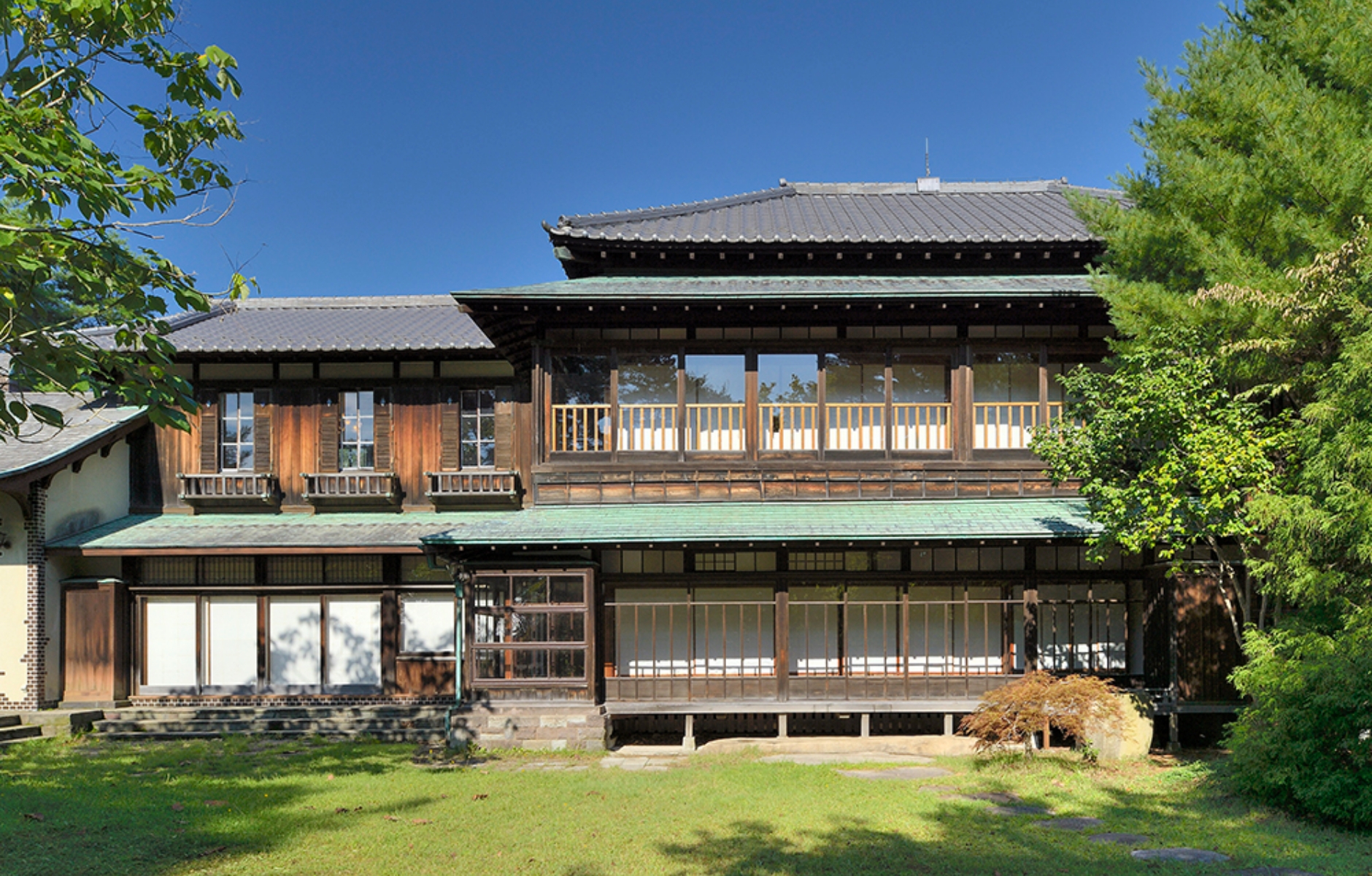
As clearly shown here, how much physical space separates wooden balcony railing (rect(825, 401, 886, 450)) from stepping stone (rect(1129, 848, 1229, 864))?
853 centimetres

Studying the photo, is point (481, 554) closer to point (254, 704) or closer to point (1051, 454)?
point (254, 704)

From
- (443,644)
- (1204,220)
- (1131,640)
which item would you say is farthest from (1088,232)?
(443,644)

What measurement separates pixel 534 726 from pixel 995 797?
7.20 meters

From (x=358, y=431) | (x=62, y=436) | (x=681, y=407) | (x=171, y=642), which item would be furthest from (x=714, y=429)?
(x=62, y=436)

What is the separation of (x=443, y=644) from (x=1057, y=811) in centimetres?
1186

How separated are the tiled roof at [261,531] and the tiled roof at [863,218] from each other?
255 inches

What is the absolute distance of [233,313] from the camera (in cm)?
2219

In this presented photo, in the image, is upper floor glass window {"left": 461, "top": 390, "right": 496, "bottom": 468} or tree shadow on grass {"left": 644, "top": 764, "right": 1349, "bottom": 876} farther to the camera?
upper floor glass window {"left": 461, "top": 390, "right": 496, "bottom": 468}

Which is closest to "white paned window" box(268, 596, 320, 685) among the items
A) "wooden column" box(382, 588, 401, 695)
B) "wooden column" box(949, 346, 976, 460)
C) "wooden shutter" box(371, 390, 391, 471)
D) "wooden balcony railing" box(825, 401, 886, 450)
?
"wooden column" box(382, 588, 401, 695)

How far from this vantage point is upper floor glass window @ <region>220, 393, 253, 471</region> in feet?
64.0

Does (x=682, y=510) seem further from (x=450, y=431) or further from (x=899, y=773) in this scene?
(x=450, y=431)

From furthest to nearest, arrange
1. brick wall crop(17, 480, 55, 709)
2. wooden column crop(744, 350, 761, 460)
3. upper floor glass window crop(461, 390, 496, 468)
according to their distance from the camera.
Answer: upper floor glass window crop(461, 390, 496, 468)
brick wall crop(17, 480, 55, 709)
wooden column crop(744, 350, 761, 460)

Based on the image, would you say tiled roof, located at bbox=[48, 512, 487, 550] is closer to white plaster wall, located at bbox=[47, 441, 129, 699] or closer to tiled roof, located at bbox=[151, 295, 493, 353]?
white plaster wall, located at bbox=[47, 441, 129, 699]

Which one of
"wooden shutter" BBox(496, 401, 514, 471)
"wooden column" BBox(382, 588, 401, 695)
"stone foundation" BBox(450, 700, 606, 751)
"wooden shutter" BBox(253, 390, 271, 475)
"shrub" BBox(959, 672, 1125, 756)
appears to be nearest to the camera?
"shrub" BBox(959, 672, 1125, 756)
